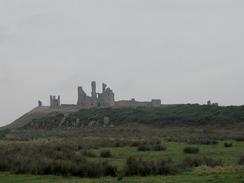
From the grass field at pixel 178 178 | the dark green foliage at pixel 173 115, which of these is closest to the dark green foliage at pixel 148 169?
the grass field at pixel 178 178

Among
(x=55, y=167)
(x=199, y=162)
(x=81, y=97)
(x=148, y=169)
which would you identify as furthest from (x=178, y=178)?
(x=81, y=97)

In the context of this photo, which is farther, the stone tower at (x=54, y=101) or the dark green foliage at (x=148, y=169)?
the stone tower at (x=54, y=101)

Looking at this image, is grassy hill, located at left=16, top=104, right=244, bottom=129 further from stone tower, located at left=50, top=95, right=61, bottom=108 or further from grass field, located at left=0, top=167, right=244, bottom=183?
grass field, located at left=0, top=167, right=244, bottom=183

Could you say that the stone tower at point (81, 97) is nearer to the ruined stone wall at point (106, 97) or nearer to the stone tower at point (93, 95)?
the stone tower at point (93, 95)

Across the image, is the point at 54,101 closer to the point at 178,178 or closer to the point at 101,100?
the point at 101,100

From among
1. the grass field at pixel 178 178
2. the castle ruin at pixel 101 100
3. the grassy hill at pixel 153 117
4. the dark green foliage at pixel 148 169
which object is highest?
the castle ruin at pixel 101 100

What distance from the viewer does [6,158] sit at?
23781 millimetres

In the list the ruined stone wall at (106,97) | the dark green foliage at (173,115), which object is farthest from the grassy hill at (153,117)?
the ruined stone wall at (106,97)

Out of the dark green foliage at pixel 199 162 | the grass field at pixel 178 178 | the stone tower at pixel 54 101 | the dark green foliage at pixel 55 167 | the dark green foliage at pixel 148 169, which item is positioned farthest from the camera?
the stone tower at pixel 54 101

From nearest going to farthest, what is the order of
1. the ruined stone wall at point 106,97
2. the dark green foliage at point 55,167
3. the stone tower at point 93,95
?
1. the dark green foliage at point 55,167
2. the ruined stone wall at point 106,97
3. the stone tower at point 93,95

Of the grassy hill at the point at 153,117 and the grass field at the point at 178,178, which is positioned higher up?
the grassy hill at the point at 153,117

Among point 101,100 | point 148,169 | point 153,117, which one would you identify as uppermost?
point 101,100

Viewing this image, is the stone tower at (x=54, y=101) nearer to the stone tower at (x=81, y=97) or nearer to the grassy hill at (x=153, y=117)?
the stone tower at (x=81, y=97)

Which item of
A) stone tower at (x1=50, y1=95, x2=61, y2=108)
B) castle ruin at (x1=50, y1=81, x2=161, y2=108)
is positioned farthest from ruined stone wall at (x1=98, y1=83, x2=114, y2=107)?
stone tower at (x1=50, y1=95, x2=61, y2=108)
